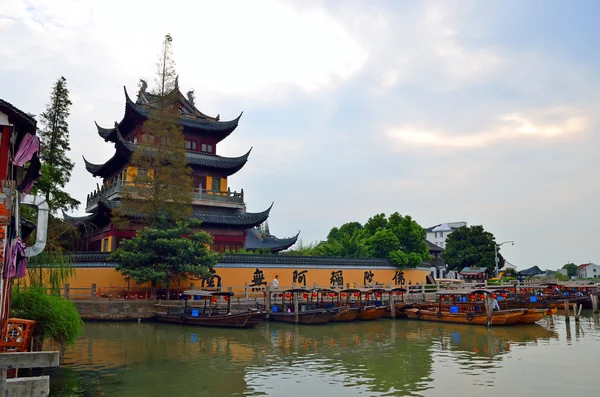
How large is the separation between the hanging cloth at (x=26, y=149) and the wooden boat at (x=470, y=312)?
22221mm

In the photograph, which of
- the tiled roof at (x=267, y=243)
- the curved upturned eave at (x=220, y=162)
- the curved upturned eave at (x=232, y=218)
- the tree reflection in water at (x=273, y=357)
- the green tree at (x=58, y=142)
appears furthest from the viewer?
the tiled roof at (x=267, y=243)

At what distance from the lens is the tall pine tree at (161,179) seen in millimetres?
29000

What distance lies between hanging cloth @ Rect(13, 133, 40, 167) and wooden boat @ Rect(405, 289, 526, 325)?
22221 mm

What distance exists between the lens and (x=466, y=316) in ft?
87.0

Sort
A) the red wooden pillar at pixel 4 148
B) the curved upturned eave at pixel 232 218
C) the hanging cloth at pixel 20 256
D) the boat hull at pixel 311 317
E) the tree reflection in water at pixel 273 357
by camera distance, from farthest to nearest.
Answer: the curved upturned eave at pixel 232 218 → the boat hull at pixel 311 317 → the tree reflection in water at pixel 273 357 → the hanging cloth at pixel 20 256 → the red wooden pillar at pixel 4 148

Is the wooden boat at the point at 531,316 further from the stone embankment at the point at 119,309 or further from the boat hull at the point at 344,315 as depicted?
the stone embankment at the point at 119,309

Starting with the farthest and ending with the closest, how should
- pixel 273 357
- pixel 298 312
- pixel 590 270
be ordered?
pixel 590 270
pixel 298 312
pixel 273 357

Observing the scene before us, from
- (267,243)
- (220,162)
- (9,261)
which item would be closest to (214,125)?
(220,162)

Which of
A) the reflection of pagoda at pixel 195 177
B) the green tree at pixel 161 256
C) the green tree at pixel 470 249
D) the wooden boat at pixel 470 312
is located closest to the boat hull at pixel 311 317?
the green tree at pixel 161 256

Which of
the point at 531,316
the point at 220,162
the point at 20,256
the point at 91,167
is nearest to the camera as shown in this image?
the point at 20,256

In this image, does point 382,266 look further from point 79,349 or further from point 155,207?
point 79,349

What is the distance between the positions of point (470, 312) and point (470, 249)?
32.3 metres

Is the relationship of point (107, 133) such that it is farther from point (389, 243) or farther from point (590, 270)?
point (590, 270)

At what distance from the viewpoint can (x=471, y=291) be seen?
27406 millimetres
